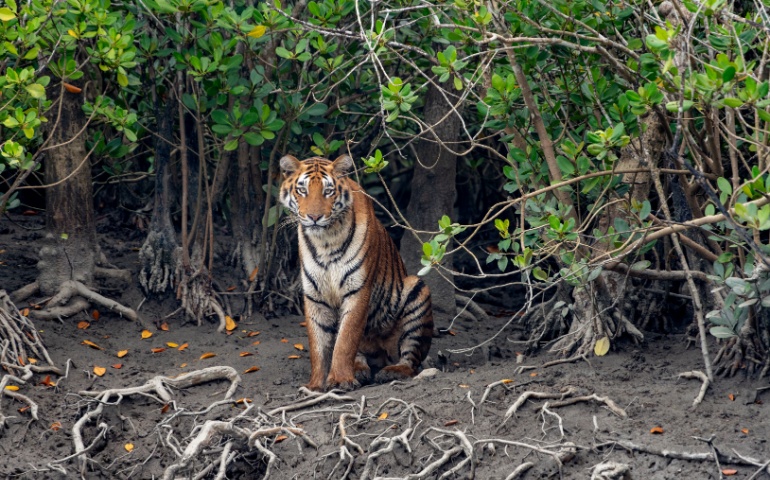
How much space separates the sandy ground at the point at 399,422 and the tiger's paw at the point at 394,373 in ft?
1.14

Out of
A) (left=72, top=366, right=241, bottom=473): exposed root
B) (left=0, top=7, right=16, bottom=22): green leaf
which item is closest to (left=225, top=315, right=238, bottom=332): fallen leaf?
(left=72, top=366, right=241, bottom=473): exposed root

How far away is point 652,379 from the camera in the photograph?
609 centimetres

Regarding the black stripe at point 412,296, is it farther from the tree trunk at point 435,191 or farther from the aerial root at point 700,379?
the aerial root at point 700,379

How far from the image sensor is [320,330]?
22.5ft

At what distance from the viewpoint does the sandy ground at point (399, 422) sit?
528cm

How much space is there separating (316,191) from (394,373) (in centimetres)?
138

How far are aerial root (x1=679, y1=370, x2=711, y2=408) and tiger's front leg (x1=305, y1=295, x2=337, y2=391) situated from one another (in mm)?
2325

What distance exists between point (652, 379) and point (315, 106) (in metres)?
3.07

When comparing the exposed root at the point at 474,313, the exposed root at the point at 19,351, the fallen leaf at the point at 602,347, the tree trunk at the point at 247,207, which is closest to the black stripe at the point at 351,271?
the tree trunk at the point at 247,207

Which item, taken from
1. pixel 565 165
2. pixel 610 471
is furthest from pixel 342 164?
pixel 610 471

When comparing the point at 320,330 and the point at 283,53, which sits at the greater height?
the point at 283,53

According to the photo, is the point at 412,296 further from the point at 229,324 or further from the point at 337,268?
the point at 229,324

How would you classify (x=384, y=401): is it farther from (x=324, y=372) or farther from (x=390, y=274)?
(x=390, y=274)

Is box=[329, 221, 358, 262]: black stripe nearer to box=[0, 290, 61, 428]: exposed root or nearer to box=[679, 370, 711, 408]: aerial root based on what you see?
box=[0, 290, 61, 428]: exposed root
